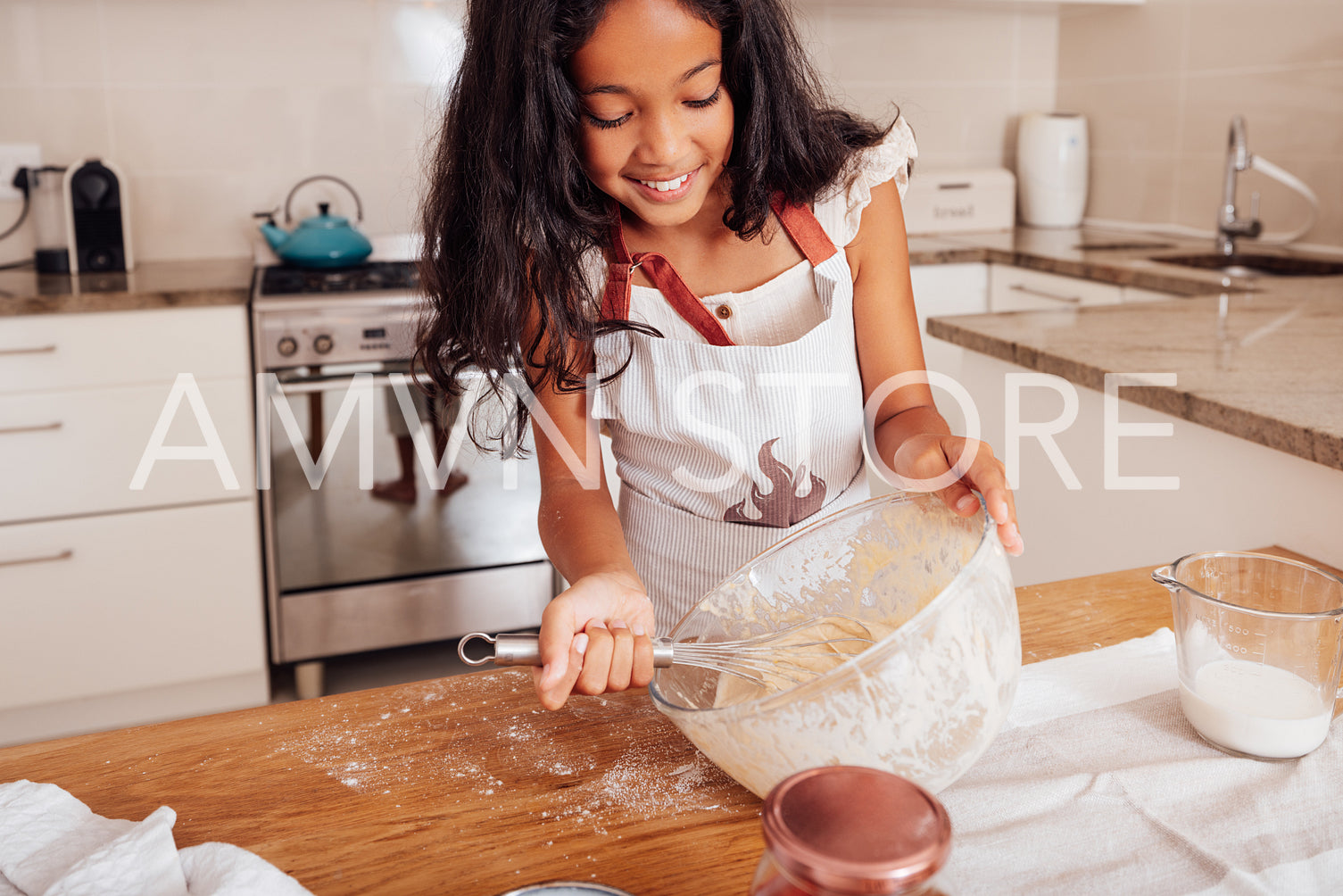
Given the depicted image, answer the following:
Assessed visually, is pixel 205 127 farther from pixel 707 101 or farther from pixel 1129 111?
pixel 1129 111

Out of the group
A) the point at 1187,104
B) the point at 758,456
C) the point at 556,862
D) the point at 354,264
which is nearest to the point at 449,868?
the point at 556,862

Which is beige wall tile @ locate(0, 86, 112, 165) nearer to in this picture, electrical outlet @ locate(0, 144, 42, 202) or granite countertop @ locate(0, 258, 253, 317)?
electrical outlet @ locate(0, 144, 42, 202)

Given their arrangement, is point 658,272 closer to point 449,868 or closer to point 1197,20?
point 449,868

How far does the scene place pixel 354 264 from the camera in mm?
2266

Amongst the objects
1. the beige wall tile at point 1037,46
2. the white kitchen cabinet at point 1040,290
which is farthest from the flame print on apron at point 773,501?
the beige wall tile at point 1037,46

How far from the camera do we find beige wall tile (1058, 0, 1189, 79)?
2586mm

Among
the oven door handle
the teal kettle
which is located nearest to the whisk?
the oven door handle

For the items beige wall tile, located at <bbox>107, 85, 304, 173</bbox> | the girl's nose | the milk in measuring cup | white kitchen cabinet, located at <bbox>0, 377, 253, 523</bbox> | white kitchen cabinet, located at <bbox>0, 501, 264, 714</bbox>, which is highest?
beige wall tile, located at <bbox>107, 85, 304, 173</bbox>

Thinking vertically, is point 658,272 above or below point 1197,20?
below

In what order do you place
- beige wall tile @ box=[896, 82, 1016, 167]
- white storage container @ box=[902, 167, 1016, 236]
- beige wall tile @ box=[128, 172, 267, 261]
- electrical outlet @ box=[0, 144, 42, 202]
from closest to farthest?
electrical outlet @ box=[0, 144, 42, 202]
beige wall tile @ box=[128, 172, 267, 261]
white storage container @ box=[902, 167, 1016, 236]
beige wall tile @ box=[896, 82, 1016, 167]

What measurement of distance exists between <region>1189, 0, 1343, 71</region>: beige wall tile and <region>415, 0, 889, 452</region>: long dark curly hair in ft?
5.38

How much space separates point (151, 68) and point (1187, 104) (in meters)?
2.34

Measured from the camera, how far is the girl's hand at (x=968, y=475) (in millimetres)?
599

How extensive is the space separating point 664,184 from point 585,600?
0.38 m
